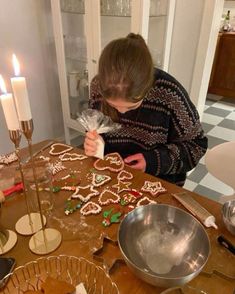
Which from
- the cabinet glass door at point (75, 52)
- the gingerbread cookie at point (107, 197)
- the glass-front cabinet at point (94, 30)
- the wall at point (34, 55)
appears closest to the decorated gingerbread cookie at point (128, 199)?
the gingerbread cookie at point (107, 197)

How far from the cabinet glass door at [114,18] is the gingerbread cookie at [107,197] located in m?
1.47

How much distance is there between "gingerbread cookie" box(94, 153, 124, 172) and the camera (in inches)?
42.3

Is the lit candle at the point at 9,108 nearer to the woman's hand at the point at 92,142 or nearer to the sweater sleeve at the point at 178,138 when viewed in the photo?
the woman's hand at the point at 92,142

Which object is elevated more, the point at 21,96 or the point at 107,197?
the point at 21,96

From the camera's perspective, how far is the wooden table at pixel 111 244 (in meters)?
0.65

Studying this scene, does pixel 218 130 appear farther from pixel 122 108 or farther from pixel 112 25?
pixel 122 108

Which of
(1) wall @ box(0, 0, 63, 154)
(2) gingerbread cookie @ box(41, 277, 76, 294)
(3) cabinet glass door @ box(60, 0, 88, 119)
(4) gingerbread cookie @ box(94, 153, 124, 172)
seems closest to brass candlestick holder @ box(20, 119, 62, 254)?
(2) gingerbread cookie @ box(41, 277, 76, 294)

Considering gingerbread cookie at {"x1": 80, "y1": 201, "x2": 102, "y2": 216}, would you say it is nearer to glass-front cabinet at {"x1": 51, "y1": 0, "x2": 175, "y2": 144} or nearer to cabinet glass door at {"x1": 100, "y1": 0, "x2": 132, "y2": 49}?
glass-front cabinet at {"x1": 51, "y1": 0, "x2": 175, "y2": 144}

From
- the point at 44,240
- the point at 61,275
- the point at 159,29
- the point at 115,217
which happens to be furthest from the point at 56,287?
the point at 159,29

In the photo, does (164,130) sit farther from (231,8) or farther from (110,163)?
(231,8)

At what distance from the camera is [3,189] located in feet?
3.09

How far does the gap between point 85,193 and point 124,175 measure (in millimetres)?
173

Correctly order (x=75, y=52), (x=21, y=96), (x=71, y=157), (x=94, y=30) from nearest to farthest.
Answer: (x=21, y=96) → (x=71, y=157) → (x=94, y=30) → (x=75, y=52)

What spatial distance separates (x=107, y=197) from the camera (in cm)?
93
